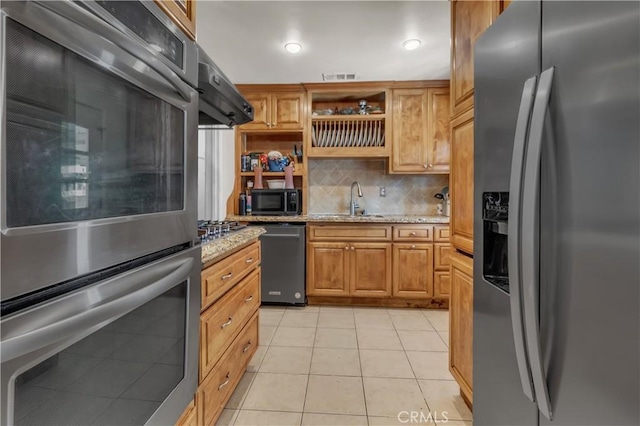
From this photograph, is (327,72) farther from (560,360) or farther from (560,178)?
A: (560,360)

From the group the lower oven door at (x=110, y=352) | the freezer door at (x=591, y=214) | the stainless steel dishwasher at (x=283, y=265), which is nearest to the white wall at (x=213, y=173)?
the stainless steel dishwasher at (x=283, y=265)

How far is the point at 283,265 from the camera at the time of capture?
305 cm

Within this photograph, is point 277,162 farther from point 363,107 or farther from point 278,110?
point 363,107

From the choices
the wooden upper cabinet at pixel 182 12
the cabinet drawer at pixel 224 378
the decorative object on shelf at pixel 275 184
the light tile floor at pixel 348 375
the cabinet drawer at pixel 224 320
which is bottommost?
the light tile floor at pixel 348 375

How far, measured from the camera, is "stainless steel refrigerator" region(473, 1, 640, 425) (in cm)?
52

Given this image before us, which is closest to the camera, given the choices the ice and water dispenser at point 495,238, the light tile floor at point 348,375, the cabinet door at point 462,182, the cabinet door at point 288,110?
the ice and water dispenser at point 495,238

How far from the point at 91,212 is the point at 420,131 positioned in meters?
3.26

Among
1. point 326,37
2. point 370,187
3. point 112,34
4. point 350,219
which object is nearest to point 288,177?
point 350,219

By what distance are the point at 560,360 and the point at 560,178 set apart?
16.1 inches

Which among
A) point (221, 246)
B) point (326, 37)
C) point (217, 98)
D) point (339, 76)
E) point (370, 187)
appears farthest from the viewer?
point (370, 187)

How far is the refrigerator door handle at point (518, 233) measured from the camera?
735mm

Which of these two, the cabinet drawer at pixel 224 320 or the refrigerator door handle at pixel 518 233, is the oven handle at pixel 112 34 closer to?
the cabinet drawer at pixel 224 320

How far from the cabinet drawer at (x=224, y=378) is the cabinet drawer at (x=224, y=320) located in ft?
0.20

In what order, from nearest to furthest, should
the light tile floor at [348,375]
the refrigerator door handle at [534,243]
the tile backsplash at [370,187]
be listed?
the refrigerator door handle at [534,243], the light tile floor at [348,375], the tile backsplash at [370,187]
